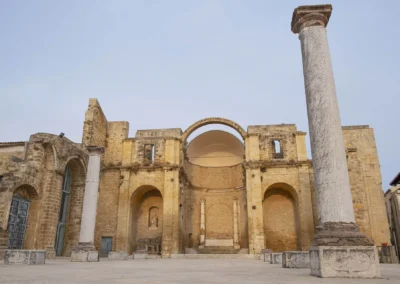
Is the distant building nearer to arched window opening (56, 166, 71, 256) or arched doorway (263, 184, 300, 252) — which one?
arched doorway (263, 184, 300, 252)

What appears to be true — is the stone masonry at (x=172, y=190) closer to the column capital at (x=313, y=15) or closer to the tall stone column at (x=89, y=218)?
the tall stone column at (x=89, y=218)

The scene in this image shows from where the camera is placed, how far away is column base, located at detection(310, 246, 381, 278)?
5867mm

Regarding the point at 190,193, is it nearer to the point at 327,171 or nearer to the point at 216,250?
the point at 216,250

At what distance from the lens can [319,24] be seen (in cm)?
780

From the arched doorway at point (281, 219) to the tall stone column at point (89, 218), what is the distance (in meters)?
12.5

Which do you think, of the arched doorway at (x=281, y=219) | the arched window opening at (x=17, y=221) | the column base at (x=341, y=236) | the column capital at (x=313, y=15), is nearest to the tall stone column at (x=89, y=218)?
the arched window opening at (x=17, y=221)

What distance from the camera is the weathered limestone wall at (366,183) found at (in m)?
20.2

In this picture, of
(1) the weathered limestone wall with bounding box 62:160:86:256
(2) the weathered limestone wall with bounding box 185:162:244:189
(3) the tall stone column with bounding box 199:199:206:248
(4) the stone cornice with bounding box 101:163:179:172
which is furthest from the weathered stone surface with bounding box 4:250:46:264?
(2) the weathered limestone wall with bounding box 185:162:244:189

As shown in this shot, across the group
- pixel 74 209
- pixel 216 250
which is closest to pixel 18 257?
pixel 74 209

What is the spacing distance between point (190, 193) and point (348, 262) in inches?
807

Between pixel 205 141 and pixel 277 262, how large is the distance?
17.0m

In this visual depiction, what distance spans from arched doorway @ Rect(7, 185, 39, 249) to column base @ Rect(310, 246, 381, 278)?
13.5 m

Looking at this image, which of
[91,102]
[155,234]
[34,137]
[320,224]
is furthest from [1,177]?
[320,224]

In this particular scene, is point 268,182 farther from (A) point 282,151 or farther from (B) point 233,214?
(B) point 233,214
